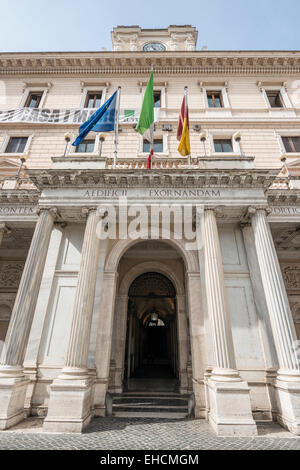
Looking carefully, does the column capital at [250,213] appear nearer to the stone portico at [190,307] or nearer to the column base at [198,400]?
the stone portico at [190,307]

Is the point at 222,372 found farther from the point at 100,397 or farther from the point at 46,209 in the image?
the point at 46,209

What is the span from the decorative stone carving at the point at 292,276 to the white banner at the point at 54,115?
36.9ft

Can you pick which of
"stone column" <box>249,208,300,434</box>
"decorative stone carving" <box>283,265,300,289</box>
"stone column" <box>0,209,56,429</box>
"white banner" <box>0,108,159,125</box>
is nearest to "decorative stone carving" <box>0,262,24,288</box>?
"stone column" <box>0,209,56,429</box>

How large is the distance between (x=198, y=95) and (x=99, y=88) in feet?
21.7

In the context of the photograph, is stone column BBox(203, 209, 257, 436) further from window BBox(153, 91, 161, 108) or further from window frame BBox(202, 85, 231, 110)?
window BBox(153, 91, 161, 108)

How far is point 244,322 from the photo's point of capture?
814 cm

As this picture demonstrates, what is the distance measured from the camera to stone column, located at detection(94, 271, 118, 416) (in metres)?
7.41

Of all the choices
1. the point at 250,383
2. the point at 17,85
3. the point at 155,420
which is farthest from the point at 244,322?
the point at 17,85

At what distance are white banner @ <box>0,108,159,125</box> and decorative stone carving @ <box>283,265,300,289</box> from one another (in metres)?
11.2

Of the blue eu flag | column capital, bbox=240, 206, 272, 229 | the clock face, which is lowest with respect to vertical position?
column capital, bbox=240, 206, 272, 229

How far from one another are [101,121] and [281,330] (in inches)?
426

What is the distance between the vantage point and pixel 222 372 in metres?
6.36

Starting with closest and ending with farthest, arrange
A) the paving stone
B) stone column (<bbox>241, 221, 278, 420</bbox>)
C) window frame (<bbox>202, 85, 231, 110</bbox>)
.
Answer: the paving stone < stone column (<bbox>241, 221, 278, 420</bbox>) < window frame (<bbox>202, 85, 231, 110</bbox>)
